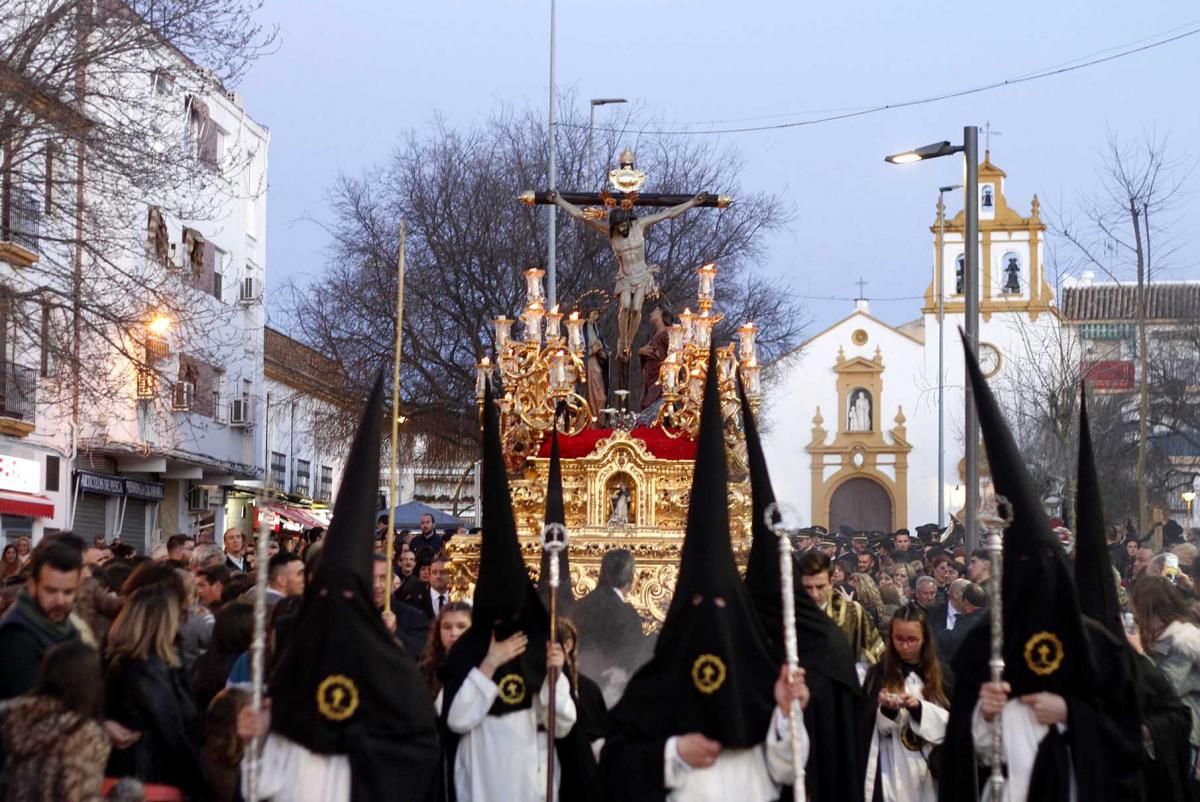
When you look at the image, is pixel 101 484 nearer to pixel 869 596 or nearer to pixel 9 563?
pixel 9 563

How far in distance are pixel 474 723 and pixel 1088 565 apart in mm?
2766

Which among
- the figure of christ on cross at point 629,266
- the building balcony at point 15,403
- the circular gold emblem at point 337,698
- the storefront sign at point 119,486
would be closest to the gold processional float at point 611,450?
the figure of christ on cross at point 629,266

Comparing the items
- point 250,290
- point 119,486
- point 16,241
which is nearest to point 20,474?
point 16,241

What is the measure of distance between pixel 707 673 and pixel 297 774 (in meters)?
1.65

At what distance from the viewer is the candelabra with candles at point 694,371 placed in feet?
55.4

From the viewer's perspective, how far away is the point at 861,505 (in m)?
75.5

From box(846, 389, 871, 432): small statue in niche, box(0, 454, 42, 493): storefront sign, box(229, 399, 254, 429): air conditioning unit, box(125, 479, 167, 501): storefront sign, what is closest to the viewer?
box(0, 454, 42, 493): storefront sign

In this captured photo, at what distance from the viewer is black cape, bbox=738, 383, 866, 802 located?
775cm

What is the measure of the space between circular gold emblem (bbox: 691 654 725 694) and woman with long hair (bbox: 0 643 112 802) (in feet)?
7.40

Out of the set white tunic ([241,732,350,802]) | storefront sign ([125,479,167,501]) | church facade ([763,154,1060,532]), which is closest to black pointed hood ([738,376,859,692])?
white tunic ([241,732,350,802])

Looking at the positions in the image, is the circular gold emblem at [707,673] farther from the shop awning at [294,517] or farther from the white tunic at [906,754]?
the shop awning at [294,517]

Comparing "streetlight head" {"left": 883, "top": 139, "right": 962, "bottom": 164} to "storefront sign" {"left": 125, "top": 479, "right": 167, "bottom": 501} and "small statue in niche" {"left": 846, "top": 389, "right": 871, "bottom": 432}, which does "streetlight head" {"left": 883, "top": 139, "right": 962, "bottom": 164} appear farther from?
"small statue in niche" {"left": 846, "top": 389, "right": 871, "bottom": 432}

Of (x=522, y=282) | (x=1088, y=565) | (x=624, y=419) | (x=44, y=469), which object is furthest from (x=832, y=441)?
(x=1088, y=565)

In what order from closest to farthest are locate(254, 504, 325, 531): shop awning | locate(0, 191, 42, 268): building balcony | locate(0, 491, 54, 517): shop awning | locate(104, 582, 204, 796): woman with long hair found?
locate(104, 582, 204, 796): woman with long hair
locate(0, 191, 42, 268): building balcony
locate(0, 491, 54, 517): shop awning
locate(254, 504, 325, 531): shop awning
